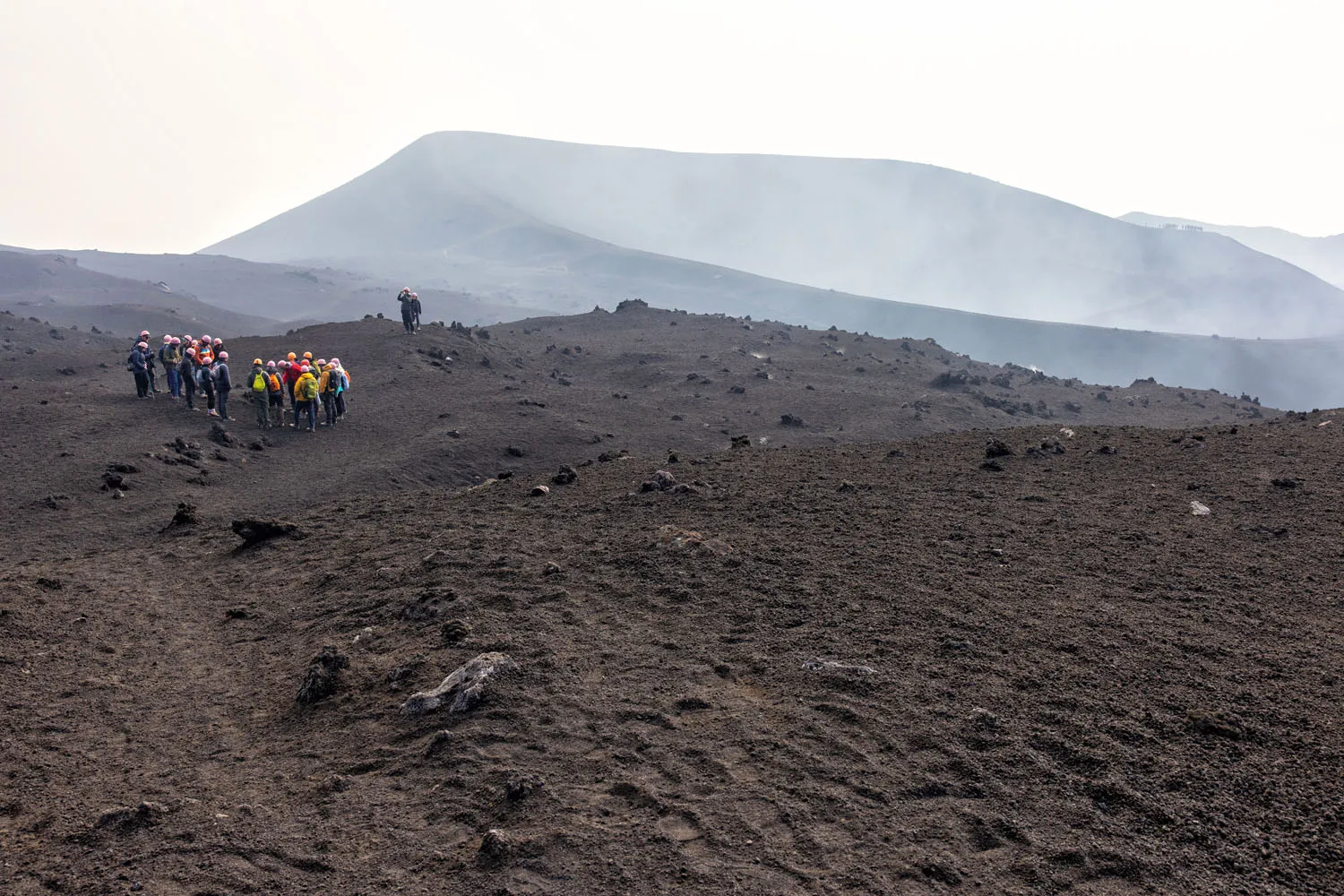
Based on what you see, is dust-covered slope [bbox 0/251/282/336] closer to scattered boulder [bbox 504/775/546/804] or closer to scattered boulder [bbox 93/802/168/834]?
scattered boulder [bbox 93/802/168/834]

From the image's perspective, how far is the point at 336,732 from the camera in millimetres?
6191

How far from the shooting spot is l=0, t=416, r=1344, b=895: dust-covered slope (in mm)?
4504

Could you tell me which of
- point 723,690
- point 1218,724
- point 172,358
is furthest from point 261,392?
point 1218,724

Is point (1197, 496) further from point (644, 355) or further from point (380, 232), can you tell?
point (380, 232)

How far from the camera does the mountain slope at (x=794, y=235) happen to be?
102m

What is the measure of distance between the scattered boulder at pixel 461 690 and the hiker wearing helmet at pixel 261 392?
1488 centimetres

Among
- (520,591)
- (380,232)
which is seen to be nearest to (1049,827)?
(520,591)

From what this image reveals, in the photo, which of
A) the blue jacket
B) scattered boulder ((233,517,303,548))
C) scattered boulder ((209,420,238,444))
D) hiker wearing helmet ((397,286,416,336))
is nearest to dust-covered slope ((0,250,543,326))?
hiker wearing helmet ((397,286,416,336))

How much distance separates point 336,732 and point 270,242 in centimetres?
15359

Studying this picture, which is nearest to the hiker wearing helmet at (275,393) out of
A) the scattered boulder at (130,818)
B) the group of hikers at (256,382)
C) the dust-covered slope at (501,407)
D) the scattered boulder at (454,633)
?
the group of hikers at (256,382)

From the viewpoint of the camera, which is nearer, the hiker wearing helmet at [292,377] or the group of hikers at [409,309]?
the hiker wearing helmet at [292,377]

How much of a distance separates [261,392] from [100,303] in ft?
168

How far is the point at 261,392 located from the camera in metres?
19.4

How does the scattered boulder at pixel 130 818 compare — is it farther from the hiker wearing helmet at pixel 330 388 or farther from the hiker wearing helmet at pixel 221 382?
the hiker wearing helmet at pixel 330 388
